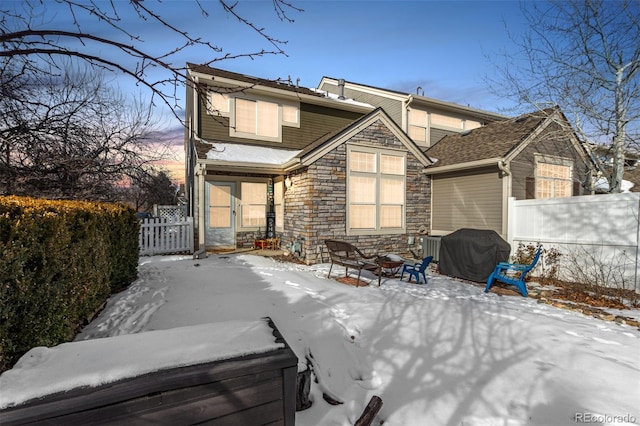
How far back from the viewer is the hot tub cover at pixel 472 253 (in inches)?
298

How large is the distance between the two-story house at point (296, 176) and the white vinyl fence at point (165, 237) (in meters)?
0.53

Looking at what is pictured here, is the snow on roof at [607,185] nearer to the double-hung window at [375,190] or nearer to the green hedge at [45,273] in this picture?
the double-hung window at [375,190]

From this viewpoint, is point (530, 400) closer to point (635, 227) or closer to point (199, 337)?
point (199, 337)

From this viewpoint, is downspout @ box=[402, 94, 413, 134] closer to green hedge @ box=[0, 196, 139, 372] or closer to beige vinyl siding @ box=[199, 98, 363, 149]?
beige vinyl siding @ box=[199, 98, 363, 149]

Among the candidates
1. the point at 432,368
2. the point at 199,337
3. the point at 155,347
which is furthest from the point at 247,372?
the point at 432,368

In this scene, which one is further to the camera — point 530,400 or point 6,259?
point 530,400

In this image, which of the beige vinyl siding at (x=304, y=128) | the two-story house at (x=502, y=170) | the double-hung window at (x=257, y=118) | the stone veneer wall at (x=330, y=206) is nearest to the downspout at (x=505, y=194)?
the two-story house at (x=502, y=170)

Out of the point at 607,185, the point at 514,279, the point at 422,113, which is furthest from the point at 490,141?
the point at 607,185

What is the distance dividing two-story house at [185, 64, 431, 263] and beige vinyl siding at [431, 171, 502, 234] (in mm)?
511

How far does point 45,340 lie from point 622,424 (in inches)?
204

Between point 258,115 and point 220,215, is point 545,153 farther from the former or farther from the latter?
point 220,215

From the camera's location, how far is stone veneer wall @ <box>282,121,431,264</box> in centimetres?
916

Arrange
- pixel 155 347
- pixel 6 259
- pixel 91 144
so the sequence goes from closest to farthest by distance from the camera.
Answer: pixel 155 347
pixel 6 259
pixel 91 144

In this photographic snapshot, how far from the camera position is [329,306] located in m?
5.05
